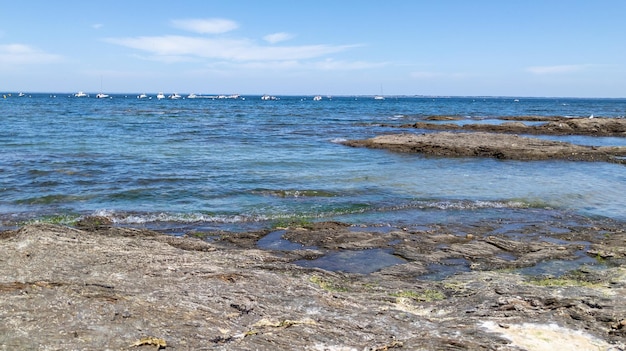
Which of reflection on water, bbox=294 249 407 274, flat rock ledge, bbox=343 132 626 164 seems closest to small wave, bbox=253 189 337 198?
reflection on water, bbox=294 249 407 274

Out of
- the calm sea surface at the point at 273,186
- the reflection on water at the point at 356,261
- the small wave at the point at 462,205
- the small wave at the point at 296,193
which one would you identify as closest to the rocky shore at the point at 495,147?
the calm sea surface at the point at 273,186

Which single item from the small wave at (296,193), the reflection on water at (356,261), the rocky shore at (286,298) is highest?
the rocky shore at (286,298)

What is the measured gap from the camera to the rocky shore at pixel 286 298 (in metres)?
6.02

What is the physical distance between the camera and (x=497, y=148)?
31609 mm

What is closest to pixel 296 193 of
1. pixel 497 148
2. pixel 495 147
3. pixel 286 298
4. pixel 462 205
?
pixel 462 205

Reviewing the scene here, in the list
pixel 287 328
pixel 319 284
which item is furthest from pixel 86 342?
pixel 319 284

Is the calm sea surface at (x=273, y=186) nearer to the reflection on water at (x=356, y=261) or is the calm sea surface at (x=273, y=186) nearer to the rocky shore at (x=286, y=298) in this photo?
the reflection on water at (x=356, y=261)

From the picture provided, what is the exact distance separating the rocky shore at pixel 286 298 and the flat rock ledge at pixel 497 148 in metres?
19.7

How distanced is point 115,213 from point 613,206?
659 inches

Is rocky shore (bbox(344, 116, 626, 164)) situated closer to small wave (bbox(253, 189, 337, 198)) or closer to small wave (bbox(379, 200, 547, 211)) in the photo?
small wave (bbox(379, 200, 547, 211))

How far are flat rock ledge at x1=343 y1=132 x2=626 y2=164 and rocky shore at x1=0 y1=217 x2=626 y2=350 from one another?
19747 mm

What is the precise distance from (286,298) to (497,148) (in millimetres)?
27273

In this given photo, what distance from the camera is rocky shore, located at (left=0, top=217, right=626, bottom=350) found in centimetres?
602

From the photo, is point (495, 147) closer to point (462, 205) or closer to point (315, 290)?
point (462, 205)
